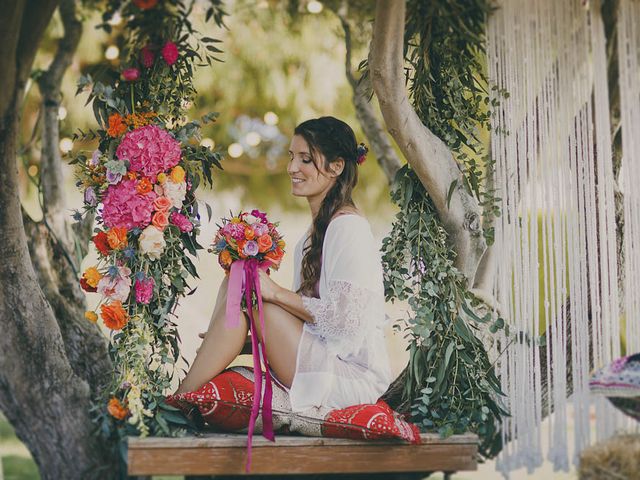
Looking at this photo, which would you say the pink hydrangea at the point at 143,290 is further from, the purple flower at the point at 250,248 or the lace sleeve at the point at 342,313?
the lace sleeve at the point at 342,313

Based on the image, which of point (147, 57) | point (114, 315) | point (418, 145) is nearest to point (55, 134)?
point (147, 57)

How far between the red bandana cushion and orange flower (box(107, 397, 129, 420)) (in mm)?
171

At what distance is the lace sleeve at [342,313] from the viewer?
3.18 meters

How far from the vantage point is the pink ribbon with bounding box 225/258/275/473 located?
308 cm

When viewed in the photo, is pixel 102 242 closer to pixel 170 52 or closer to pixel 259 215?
pixel 259 215

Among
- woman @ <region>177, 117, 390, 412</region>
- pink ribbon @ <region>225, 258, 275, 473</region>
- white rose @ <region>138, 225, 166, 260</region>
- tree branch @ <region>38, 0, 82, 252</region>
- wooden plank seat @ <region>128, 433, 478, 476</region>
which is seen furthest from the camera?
tree branch @ <region>38, 0, 82, 252</region>

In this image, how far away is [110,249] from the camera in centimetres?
336

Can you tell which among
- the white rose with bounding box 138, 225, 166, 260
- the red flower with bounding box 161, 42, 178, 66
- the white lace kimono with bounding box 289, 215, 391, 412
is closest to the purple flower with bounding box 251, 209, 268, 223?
the white lace kimono with bounding box 289, 215, 391, 412

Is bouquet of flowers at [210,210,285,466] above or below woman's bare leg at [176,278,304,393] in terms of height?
above

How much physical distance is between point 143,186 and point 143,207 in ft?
0.26

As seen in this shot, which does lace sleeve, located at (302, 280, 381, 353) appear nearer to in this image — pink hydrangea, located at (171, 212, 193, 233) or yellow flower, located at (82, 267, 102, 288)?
pink hydrangea, located at (171, 212, 193, 233)

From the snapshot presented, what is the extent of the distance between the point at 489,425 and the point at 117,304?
147cm

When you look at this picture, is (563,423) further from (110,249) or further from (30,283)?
(30,283)

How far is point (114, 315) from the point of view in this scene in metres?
3.22
